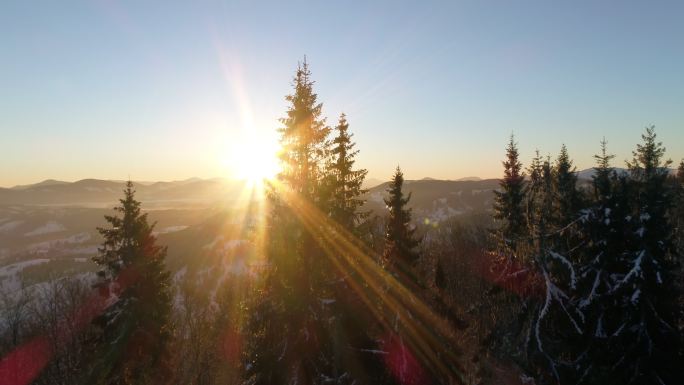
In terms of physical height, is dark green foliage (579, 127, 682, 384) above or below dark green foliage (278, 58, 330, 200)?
below

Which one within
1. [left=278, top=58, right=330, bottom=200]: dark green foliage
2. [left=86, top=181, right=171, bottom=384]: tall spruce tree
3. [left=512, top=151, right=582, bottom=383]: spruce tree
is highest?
[left=278, top=58, right=330, bottom=200]: dark green foliage

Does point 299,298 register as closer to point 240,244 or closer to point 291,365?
point 291,365

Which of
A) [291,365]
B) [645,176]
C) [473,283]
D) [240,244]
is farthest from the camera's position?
[240,244]

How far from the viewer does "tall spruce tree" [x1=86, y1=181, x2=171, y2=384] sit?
2253 cm

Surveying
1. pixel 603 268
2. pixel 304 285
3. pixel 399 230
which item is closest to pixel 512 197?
pixel 399 230

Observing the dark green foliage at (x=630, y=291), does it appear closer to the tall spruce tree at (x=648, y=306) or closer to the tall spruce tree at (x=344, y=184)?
the tall spruce tree at (x=648, y=306)

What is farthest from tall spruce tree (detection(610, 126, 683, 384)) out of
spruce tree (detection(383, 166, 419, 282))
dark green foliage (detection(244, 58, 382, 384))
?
spruce tree (detection(383, 166, 419, 282))

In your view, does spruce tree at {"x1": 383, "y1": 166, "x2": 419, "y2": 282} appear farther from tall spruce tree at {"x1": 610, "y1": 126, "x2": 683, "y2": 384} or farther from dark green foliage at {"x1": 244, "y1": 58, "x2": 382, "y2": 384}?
tall spruce tree at {"x1": 610, "y1": 126, "x2": 683, "y2": 384}

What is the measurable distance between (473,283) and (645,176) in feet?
71.8

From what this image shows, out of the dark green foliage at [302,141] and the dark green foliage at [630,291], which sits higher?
the dark green foliage at [302,141]

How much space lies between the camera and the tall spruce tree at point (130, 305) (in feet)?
73.9

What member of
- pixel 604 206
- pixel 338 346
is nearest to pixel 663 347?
pixel 604 206

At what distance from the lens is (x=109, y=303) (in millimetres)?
23859

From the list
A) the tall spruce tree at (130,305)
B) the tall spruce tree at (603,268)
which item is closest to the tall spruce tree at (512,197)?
the tall spruce tree at (603,268)
